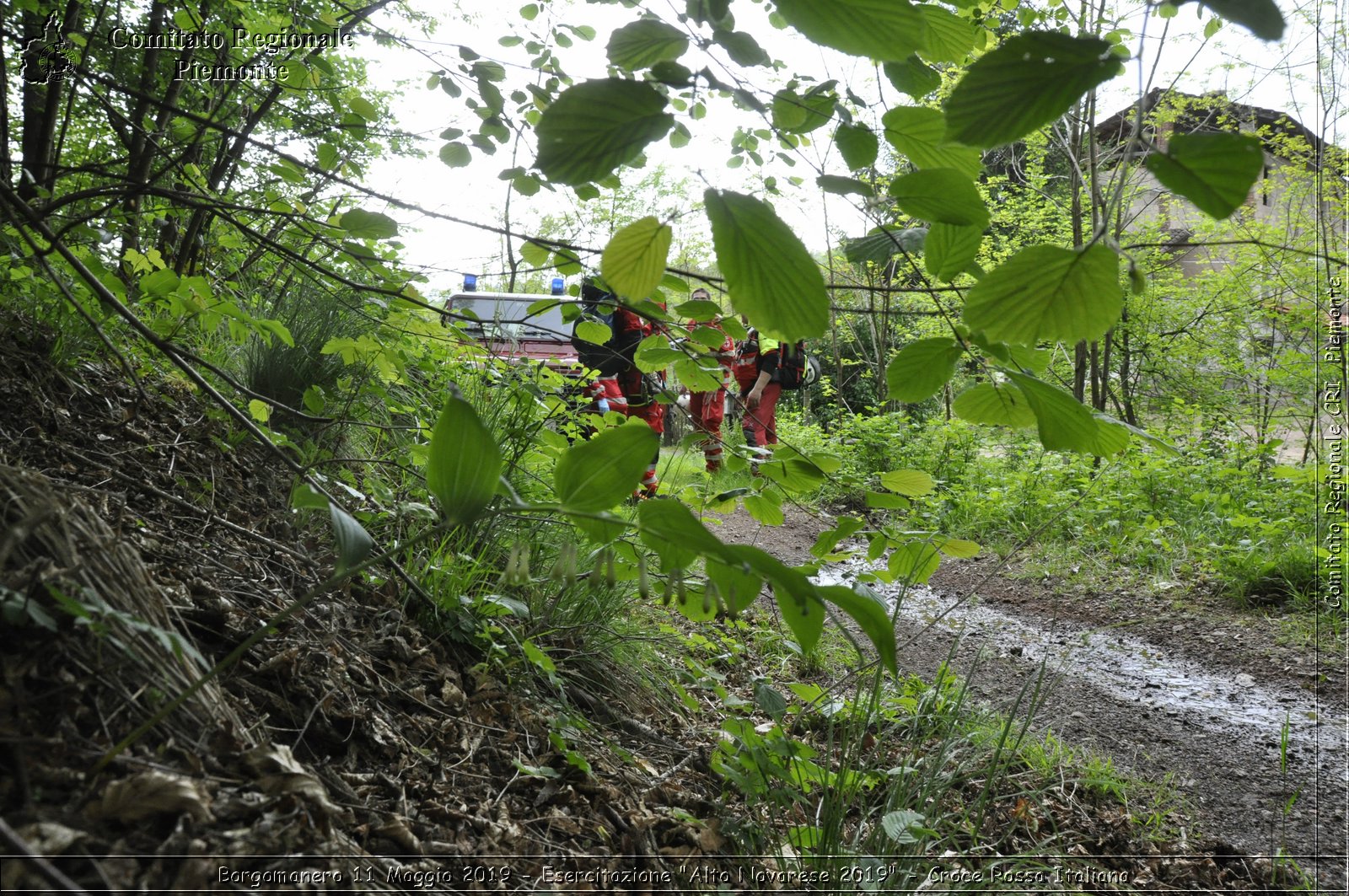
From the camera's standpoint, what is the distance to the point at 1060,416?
724 millimetres

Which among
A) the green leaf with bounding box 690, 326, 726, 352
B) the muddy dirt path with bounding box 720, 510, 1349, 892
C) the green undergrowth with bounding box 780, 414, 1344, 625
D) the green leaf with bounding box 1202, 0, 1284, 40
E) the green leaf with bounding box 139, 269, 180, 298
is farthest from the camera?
the green undergrowth with bounding box 780, 414, 1344, 625

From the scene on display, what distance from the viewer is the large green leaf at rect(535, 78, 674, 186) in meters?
0.51

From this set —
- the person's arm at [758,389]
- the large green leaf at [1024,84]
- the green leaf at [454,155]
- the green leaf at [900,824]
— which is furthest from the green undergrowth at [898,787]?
the person's arm at [758,389]

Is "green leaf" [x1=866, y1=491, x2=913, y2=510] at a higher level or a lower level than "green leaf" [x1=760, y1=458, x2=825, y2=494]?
lower

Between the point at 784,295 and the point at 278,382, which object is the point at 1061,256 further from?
the point at 278,382

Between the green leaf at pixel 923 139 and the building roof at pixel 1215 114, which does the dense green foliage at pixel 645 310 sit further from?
the building roof at pixel 1215 114

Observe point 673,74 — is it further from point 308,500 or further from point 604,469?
point 308,500

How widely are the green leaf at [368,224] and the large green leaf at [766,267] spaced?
96 cm

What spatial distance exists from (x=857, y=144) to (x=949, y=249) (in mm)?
145

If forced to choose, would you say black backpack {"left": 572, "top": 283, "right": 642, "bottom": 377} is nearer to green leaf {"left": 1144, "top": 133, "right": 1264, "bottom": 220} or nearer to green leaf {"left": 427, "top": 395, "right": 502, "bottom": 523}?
green leaf {"left": 427, "top": 395, "right": 502, "bottom": 523}

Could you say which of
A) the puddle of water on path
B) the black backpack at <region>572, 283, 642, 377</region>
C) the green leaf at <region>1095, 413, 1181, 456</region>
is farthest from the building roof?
the green leaf at <region>1095, 413, 1181, 456</region>

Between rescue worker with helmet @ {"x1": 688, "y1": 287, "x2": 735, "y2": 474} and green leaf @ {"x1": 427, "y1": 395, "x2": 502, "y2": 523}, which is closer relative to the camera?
green leaf @ {"x1": 427, "y1": 395, "x2": 502, "y2": 523}

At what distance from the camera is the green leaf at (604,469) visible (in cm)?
60

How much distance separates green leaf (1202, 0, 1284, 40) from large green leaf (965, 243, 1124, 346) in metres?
0.16
